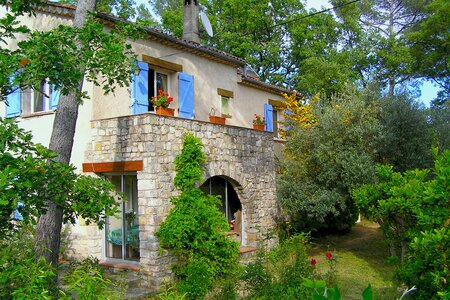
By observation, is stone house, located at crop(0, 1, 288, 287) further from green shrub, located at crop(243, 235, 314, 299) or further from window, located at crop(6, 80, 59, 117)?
green shrub, located at crop(243, 235, 314, 299)

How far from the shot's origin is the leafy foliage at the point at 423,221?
4.55m

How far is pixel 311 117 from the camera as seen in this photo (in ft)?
49.1

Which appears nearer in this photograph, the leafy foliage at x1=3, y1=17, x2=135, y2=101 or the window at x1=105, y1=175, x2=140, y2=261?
the leafy foliage at x1=3, y1=17, x2=135, y2=101

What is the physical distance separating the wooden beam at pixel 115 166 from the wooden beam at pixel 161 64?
3.07 metres

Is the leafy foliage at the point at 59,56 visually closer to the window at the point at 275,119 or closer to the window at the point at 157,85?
the window at the point at 157,85

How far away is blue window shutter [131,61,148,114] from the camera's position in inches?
437

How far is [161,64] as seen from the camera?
12.1 m

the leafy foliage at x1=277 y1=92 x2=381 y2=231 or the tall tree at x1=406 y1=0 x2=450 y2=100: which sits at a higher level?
the tall tree at x1=406 y1=0 x2=450 y2=100

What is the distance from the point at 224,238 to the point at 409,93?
23.5ft

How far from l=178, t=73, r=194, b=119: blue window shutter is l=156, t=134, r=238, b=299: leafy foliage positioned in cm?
258

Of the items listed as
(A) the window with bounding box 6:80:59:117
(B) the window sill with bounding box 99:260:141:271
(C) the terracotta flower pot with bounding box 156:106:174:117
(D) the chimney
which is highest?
(D) the chimney

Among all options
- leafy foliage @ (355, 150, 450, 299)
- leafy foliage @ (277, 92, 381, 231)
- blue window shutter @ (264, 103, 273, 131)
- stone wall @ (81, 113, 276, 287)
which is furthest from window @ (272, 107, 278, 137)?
leafy foliage @ (355, 150, 450, 299)

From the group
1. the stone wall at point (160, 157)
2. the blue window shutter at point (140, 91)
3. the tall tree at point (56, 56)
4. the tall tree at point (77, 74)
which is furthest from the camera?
the blue window shutter at point (140, 91)

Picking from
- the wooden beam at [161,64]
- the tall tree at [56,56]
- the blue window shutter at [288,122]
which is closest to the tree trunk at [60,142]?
the tall tree at [56,56]
